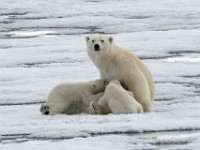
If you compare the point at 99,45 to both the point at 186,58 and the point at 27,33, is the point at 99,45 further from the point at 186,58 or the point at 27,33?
the point at 27,33

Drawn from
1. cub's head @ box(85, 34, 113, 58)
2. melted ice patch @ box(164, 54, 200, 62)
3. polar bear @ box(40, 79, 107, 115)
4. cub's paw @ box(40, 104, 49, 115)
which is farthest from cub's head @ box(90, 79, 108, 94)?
melted ice patch @ box(164, 54, 200, 62)

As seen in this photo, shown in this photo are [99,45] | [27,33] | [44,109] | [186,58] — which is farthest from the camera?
[27,33]

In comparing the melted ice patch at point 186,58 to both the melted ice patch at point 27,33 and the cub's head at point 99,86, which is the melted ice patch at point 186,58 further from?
the melted ice patch at point 27,33

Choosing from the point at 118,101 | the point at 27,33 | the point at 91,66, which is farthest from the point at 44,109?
the point at 27,33

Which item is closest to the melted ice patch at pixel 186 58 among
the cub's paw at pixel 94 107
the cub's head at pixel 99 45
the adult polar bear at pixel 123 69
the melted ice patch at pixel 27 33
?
the adult polar bear at pixel 123 69

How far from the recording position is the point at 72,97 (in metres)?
7.79

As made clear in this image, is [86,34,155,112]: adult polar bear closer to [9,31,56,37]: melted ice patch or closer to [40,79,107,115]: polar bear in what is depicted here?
[40,79,107,115]: polar bear

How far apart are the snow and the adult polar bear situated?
224 mm

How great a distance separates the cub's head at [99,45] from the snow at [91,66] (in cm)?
77

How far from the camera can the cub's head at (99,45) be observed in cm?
795

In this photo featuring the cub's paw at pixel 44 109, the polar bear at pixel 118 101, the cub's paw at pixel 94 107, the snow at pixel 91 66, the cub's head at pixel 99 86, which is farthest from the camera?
the cub's head at pixel 99 86

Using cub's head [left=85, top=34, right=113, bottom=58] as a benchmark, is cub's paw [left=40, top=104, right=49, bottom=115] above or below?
below

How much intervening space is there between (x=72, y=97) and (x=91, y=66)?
315 centimetres

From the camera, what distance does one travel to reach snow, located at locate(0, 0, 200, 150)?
655 centimetres
